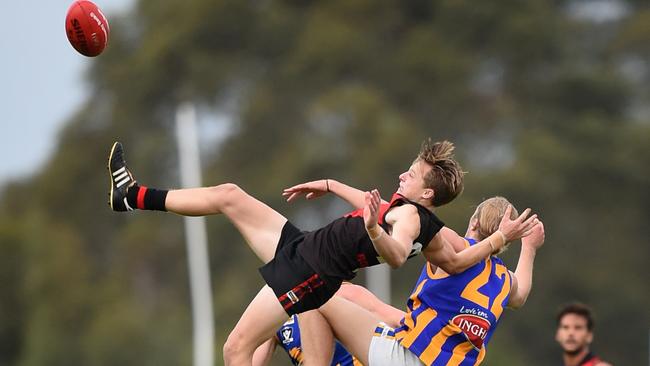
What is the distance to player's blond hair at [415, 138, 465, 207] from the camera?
7.50 meters

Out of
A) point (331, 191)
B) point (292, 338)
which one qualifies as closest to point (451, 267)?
point (331, 191)

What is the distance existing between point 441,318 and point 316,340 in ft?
2.50

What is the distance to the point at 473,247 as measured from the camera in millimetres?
7473

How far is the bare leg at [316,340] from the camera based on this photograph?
25.3ft

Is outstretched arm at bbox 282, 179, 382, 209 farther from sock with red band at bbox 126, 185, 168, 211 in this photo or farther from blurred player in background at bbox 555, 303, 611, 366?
blurred player in background at bbox 555, 303, 611, 366

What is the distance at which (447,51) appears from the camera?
36.9 m

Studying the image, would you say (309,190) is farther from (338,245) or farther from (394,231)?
(394,231)

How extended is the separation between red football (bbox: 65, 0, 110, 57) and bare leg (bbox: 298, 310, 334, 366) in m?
2.33

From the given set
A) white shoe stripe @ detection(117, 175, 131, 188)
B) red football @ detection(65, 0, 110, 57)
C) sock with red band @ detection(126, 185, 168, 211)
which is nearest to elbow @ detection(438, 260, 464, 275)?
sock with red band @ detection(126, 185, 168, 211)

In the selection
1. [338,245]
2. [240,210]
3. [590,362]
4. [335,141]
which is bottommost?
[590,362]

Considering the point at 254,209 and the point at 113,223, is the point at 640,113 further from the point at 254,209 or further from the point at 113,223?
the point at 254,209

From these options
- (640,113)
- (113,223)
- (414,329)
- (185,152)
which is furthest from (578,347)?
(113,223)

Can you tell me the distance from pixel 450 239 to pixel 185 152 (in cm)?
1908

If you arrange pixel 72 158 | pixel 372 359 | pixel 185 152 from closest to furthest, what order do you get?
pixel 372 359 → pixel 185 152 → pixel 72 158
